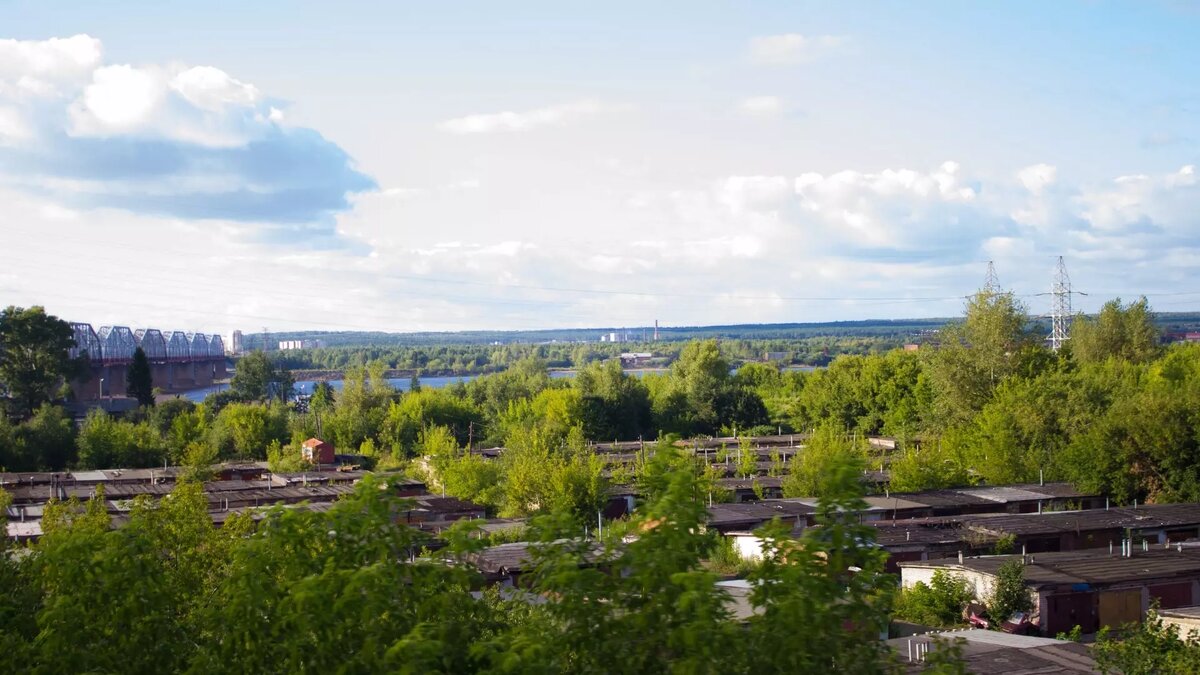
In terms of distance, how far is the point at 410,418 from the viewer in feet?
151

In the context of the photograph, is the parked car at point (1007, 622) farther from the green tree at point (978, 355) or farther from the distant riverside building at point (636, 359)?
the distant riverside building at point (636, 359)

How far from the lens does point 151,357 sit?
75.9 m

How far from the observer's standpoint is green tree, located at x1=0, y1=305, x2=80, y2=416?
46.5 m

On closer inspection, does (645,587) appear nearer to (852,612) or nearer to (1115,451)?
(852,612)

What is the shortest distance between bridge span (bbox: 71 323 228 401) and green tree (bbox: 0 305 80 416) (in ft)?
11.8

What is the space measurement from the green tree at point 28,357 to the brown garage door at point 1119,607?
1696 inches

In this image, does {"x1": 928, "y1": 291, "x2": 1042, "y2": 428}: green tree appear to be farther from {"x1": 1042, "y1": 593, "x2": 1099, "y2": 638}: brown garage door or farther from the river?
the river

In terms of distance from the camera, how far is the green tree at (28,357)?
46.5 m

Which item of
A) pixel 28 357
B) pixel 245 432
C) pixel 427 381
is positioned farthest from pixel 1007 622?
pixel 427 381

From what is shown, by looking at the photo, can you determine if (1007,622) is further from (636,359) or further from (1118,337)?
(636,359)

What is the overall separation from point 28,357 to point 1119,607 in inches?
1751

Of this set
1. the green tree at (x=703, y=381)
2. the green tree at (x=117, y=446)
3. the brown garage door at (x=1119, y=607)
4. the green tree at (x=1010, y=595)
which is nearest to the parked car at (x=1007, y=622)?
the green tree at (x=1010, y=595)

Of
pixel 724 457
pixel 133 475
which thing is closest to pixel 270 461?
pixel 133 475

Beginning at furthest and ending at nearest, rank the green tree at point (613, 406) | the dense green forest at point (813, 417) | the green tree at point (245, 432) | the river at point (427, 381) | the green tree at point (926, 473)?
1. the river at point (427, 381)
2. the green tree at point (613, 406)
3. the green tree at point (245, 432)
4. the green tree at point (926, 473)
5. the dense green forest at point (813, 417)
